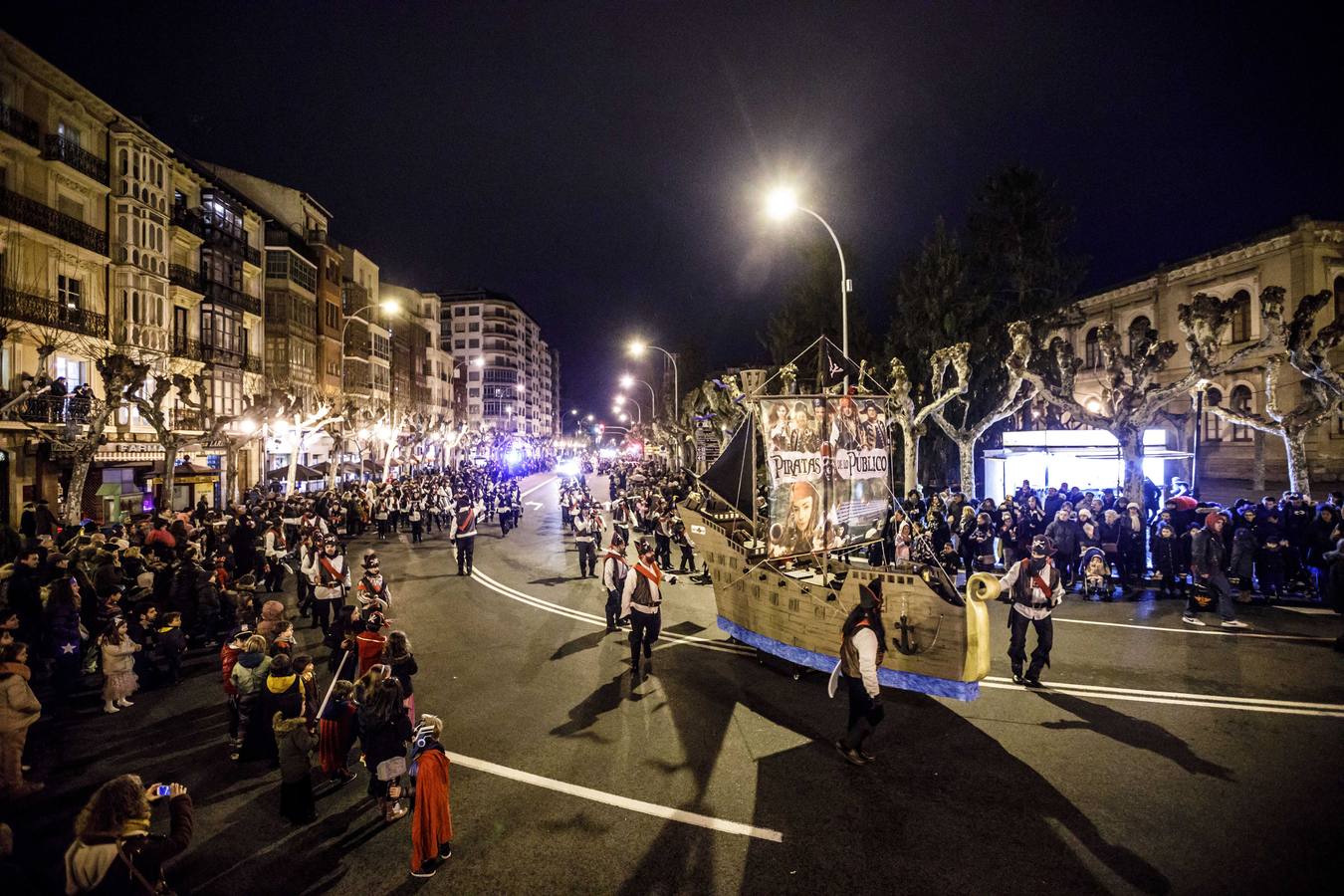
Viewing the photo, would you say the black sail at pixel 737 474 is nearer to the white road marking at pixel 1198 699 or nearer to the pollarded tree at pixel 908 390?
the white road marking at pixel 1198 699

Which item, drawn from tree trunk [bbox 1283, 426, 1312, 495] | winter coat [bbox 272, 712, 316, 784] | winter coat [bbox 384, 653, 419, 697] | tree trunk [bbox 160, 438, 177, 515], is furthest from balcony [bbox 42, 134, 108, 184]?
tree trunk [bbox 1283, 426, 1312, 495]

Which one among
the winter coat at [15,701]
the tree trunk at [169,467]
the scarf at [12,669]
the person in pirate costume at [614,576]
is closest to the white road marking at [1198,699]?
the person in pirate costume at [614,576]

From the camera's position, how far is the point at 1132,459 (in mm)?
17000

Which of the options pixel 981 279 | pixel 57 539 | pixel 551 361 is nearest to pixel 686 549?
pixel 57 539

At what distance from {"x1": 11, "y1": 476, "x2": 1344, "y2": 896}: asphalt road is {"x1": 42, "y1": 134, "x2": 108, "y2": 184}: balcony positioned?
25.0 m

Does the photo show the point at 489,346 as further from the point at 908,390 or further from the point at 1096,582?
the point at 1096,582

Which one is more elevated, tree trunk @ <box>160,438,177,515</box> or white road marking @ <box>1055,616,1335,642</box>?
tree trunk @ <box>160,438,177,515</box>

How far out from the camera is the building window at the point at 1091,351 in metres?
44.7

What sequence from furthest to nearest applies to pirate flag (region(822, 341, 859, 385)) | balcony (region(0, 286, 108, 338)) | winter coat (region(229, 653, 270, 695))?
balcony (region(0, 286, 108, 338))
pirate flag (region(822, 341, 859, 385))
winter coat (region(229, 653, 270, 695))

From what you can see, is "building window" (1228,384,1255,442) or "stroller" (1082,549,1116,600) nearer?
"stroller" (1082,549,1116,600)

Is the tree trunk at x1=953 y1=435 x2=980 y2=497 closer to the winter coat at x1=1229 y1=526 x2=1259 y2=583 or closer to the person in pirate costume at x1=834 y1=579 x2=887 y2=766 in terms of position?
the winter coat at x1=1229 y1=526 x2=1259 y2=583

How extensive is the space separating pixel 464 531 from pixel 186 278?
25100mm

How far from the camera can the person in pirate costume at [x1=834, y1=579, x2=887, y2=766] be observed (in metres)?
6.69

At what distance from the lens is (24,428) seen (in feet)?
72.8
